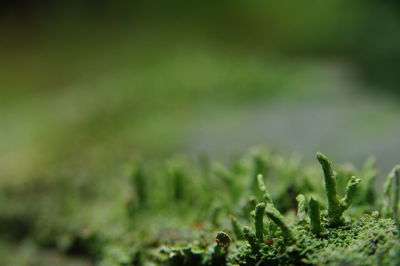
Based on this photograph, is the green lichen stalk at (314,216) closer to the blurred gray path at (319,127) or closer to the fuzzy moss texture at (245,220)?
the fuzzy moss texture at (245,220)

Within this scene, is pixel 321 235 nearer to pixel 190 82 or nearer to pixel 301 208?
pixel 301 208

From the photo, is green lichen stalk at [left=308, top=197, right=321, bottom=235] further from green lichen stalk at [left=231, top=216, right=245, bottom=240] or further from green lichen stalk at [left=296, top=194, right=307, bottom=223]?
green lichen stalk at [left=231, top=216, right=245, bottom=240]

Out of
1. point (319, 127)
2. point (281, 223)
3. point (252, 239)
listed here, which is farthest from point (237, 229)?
point (319, 127)

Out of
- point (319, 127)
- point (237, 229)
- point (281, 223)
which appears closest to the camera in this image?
point (281, 223)

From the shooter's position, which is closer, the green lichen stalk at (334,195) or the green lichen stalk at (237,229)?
the green lichen stalk at (334,195)

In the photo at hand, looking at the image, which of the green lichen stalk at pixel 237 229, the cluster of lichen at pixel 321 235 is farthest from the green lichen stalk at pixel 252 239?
the green lichen stalk at pixel 237 229

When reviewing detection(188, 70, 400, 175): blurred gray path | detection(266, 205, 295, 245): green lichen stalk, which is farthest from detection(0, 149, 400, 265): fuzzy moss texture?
detection(188, 70, 400, 175): blurred gray path

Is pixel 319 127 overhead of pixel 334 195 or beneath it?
overhead
